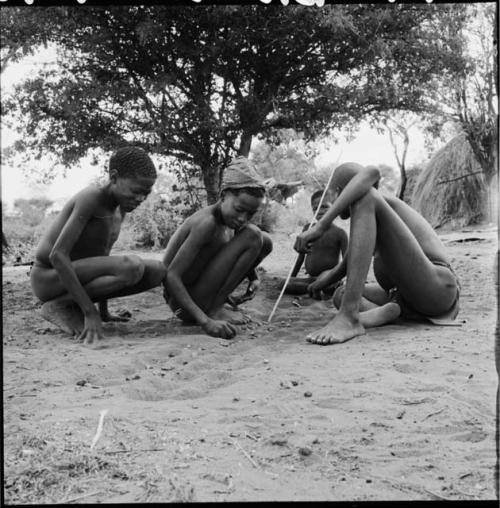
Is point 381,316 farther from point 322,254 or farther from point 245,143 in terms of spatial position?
point 245,143

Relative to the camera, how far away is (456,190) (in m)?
9.44

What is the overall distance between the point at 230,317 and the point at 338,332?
0.96 m

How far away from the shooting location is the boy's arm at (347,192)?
341cm

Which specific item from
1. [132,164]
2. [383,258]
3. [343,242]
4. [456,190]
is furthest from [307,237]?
[456,190]

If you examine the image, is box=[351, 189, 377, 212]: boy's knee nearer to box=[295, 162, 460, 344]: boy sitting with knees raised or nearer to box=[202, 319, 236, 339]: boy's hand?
box=[295, 162, 460, 344]: boy sitting with knees raised

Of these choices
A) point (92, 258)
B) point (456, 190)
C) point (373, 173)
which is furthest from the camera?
point (456, 190)

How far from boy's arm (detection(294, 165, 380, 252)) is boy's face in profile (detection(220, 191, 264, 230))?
0.38 m

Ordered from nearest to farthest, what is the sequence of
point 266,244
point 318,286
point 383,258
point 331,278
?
point 383,258 < point 266,244 < point 331,278 < point 318,286

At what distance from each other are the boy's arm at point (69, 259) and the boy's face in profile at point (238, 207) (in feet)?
2.63

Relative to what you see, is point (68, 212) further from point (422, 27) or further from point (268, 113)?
point (422, 27)

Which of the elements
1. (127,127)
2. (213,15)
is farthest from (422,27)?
(127,127)

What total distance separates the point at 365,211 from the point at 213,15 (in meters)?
2.33

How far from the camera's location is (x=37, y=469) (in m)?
1.72

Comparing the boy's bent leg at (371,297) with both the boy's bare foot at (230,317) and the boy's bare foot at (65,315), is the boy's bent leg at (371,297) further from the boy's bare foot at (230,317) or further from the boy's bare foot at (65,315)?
the boy's bare foot at (65,315)
